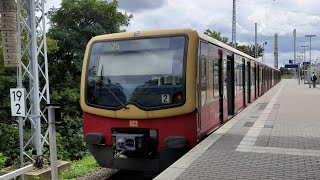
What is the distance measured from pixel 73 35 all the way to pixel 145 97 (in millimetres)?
16350

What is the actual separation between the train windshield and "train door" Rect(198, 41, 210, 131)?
51 centimetres

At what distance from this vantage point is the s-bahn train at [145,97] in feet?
24.6

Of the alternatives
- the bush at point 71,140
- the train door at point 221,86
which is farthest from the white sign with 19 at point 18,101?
the bush at point 71,140

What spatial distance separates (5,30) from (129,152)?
4824 mm

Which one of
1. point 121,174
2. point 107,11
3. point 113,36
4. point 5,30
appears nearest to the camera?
point 113,36

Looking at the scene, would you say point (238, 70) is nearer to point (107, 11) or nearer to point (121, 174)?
point (121, 174)

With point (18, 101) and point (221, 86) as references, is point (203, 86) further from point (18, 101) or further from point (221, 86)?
point (18, 101)

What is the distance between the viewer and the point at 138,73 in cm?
777

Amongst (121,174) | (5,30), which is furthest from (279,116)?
(5,30)

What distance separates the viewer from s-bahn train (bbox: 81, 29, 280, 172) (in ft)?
24.6

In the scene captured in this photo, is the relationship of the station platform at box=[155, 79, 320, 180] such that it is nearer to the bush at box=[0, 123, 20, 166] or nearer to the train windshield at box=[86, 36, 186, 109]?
the train windshield at box=[86, 36, 186, 109]

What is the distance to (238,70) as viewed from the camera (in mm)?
14273

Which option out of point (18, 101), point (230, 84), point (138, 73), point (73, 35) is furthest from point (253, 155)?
point (73, 35)

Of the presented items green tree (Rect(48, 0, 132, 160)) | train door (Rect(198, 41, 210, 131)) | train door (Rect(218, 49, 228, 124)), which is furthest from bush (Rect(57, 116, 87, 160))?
train door (Rect(198, 41, 210, 131))
